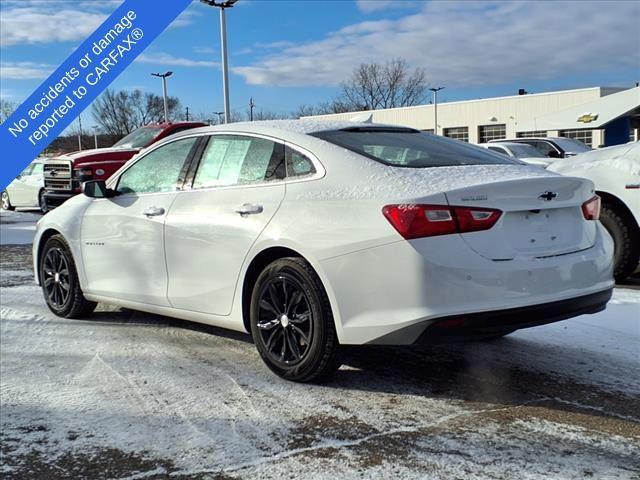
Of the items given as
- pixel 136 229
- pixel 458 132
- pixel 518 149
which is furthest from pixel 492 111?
pixel 136 229

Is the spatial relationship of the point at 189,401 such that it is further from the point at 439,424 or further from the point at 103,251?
the point at 103,251

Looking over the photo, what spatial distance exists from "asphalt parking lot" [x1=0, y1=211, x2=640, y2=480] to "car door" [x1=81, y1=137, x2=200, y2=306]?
42 centimetres

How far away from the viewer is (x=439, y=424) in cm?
331

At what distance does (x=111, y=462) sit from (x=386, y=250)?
164 centimetres

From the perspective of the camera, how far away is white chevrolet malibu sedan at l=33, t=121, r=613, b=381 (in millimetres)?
3352

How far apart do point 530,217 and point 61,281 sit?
4055 millimetres

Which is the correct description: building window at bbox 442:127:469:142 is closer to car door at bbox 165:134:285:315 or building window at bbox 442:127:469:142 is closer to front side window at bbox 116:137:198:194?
front side window at bbox 116:137:198:194

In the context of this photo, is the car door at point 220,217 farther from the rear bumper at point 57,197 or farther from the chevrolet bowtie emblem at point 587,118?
the chevrolet bowtie emblem at point 587,118

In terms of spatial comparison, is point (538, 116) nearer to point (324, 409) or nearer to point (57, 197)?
point (57, 197)

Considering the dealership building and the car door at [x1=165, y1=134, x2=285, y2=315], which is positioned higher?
the dealership building

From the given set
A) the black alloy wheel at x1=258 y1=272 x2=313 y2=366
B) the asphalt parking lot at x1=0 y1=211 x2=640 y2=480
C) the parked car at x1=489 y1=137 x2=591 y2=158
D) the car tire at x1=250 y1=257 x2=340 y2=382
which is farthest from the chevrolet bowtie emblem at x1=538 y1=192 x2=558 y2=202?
the parked car at x1=489 y1=137 x2=591 y2=158

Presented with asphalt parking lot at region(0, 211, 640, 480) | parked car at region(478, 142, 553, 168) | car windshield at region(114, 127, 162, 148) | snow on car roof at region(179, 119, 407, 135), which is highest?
car windshield at region(114, 127, 162, 148)

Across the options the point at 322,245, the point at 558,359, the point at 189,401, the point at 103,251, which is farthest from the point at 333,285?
the point at 103,251

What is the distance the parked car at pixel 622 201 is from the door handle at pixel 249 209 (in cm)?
390
